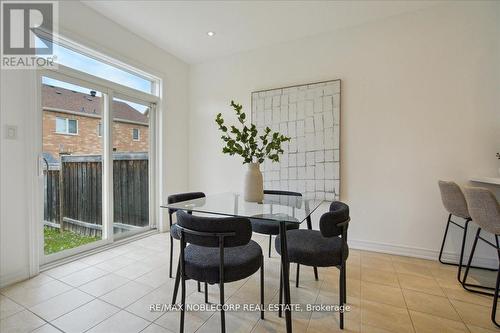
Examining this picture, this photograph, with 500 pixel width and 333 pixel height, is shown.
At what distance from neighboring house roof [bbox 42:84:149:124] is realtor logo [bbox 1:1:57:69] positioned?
0.27 metres

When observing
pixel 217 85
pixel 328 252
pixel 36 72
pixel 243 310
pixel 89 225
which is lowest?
pixel 243 310

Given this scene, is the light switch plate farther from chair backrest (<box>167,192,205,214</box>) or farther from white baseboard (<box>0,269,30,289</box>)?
chair backrest (<box>167,192,205,214</box>)

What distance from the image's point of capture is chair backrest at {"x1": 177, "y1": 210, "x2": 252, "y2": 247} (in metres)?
1.25

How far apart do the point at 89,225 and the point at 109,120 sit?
4.33 ft

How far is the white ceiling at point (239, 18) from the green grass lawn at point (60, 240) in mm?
2530

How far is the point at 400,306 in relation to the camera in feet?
5.79

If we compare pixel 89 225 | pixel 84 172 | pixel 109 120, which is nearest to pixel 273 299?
pixel 89 225

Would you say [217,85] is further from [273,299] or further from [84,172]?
[273,299]

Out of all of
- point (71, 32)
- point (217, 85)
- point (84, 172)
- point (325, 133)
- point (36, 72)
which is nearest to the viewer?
point (36, 72)

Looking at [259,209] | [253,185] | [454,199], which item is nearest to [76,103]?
[253,185]

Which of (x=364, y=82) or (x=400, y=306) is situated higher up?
(x=364, y=82)

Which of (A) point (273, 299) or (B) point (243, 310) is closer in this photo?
(B) point (243, 310)

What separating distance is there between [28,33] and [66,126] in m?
0.90

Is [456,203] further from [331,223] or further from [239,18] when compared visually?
[239,18]
